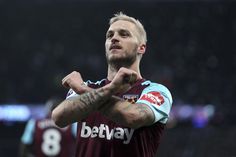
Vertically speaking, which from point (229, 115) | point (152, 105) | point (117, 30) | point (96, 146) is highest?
point (229, 115)

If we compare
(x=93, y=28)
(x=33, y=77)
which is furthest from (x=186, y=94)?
(x=33, y=77)

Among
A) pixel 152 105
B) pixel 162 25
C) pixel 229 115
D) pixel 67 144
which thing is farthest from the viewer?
pixel 162 25

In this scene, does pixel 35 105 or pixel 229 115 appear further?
pixel 35 105

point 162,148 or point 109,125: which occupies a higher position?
point 162,148

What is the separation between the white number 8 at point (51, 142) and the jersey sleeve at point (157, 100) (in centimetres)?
397

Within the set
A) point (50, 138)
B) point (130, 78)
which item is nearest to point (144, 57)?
point (50, 138)

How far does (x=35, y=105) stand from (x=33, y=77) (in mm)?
1056

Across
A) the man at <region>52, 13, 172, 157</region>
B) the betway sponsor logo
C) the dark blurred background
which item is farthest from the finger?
the dark blurred background

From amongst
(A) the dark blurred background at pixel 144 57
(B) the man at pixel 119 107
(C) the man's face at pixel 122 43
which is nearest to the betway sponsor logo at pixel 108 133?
(B) the man at pixel 119 107

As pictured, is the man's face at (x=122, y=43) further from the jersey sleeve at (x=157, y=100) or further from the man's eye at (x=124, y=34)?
the jersey sleeve at (x=157, y=100)

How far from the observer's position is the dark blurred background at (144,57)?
48.3ft

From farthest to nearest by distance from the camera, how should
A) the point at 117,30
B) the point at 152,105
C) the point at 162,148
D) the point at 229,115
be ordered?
1. the point at 229,115
2. the point at 162,148
3. the point at 117,30
4. the point at 152,105

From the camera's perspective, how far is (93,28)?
1748cm

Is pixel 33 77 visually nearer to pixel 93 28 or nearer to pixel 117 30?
pixel 93 28
